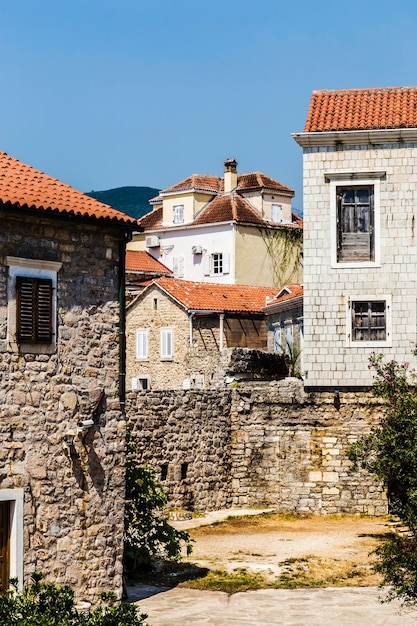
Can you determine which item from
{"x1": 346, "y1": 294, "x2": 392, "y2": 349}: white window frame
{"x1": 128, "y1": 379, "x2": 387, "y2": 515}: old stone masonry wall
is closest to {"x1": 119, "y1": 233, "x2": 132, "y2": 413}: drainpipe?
{"x1": 128, "y1": 379, "x2": 387, "y2": 515}: old stone masonry wall

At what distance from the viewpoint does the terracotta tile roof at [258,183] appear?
67.2m

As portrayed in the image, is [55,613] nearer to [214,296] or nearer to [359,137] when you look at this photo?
[359,137]

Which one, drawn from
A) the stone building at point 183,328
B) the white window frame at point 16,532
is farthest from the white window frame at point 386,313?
the stone building at point 183,328

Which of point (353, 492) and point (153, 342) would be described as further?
point (153, 342)

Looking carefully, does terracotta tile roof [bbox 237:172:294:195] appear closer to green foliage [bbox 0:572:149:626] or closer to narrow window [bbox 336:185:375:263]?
narrow window [bbox 336:185:375:263]

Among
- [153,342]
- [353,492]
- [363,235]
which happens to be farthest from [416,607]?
[153,342]

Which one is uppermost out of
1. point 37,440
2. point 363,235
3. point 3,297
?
point 363,235

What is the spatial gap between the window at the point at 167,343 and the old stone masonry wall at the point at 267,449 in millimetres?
18023

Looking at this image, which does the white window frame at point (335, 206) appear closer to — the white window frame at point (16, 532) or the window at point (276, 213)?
the white window frame at point (16, 532)

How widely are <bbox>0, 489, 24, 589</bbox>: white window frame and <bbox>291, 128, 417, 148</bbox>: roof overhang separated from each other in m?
15.3

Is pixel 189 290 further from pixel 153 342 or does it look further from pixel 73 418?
pixel 73 418

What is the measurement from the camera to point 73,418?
1895 centimetres

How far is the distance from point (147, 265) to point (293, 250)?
756cm

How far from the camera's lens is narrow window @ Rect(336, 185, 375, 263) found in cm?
3059
